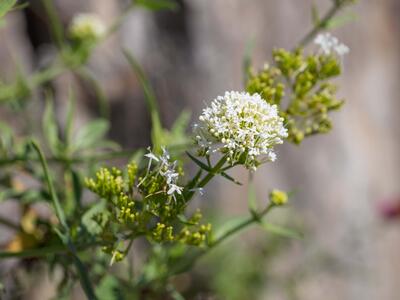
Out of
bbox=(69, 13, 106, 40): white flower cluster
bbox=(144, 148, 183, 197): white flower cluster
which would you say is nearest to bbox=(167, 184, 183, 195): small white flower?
bbox=(144, 148, 183, 197): white flower cluster

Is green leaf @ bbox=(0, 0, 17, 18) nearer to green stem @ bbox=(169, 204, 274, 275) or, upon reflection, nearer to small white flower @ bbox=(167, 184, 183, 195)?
small white flower @ bbox=(167, 184, 183, 195)

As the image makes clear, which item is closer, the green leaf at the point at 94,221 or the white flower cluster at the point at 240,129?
the white flower cluster at the point at 240,129

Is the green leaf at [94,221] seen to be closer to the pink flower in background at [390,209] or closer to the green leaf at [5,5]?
the green leaf at [5,5]

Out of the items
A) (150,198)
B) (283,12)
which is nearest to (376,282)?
(283,12)

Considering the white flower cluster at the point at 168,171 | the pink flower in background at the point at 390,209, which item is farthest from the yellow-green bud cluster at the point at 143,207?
the pink flower in background at the point at 390,209

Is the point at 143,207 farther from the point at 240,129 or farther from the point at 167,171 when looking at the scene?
the point at 240,129

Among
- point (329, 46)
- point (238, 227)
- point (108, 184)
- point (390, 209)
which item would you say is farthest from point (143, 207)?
point (390, 209)

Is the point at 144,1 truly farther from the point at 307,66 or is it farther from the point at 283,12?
the point at 283,12
